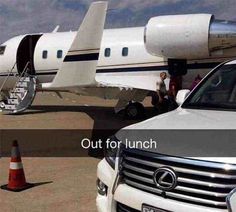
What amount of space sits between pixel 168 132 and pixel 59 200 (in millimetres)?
2660

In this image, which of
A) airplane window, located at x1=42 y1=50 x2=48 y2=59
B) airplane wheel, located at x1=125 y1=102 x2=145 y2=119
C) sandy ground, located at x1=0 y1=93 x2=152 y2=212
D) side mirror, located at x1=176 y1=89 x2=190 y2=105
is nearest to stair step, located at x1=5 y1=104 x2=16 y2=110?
sandy ground, located at x1=0 y1=93 x2=152 y2=212

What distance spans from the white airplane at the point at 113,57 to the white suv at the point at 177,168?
22.2 feet

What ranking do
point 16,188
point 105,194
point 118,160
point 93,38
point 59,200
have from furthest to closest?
point 93,38
point 16,188
point 59,200
point 105,194
point 118,160

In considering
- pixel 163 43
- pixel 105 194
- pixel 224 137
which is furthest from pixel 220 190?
pixel 163 43

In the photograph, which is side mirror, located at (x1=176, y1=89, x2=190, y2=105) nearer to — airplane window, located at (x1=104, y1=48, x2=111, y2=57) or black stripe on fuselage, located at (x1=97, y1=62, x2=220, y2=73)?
black stripe on fuselage, located at (x1=97, y1=62, x2=220, y2=73)

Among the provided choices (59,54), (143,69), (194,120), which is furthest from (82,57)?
(194,120)

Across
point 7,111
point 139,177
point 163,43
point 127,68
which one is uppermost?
point 139,177

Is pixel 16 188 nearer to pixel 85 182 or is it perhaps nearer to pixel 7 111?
pixel 85 182

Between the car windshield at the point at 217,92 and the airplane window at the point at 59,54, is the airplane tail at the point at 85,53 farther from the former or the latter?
the car windshield at the point at 217,92

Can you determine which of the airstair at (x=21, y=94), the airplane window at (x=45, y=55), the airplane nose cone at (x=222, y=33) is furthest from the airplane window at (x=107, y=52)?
the airplane nose cone at (x=222, y=33)

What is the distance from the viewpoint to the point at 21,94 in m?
17.2

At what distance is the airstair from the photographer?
17.0 m

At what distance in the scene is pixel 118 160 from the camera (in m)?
4.10

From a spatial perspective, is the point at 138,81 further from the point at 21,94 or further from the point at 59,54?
the point at 21,94
